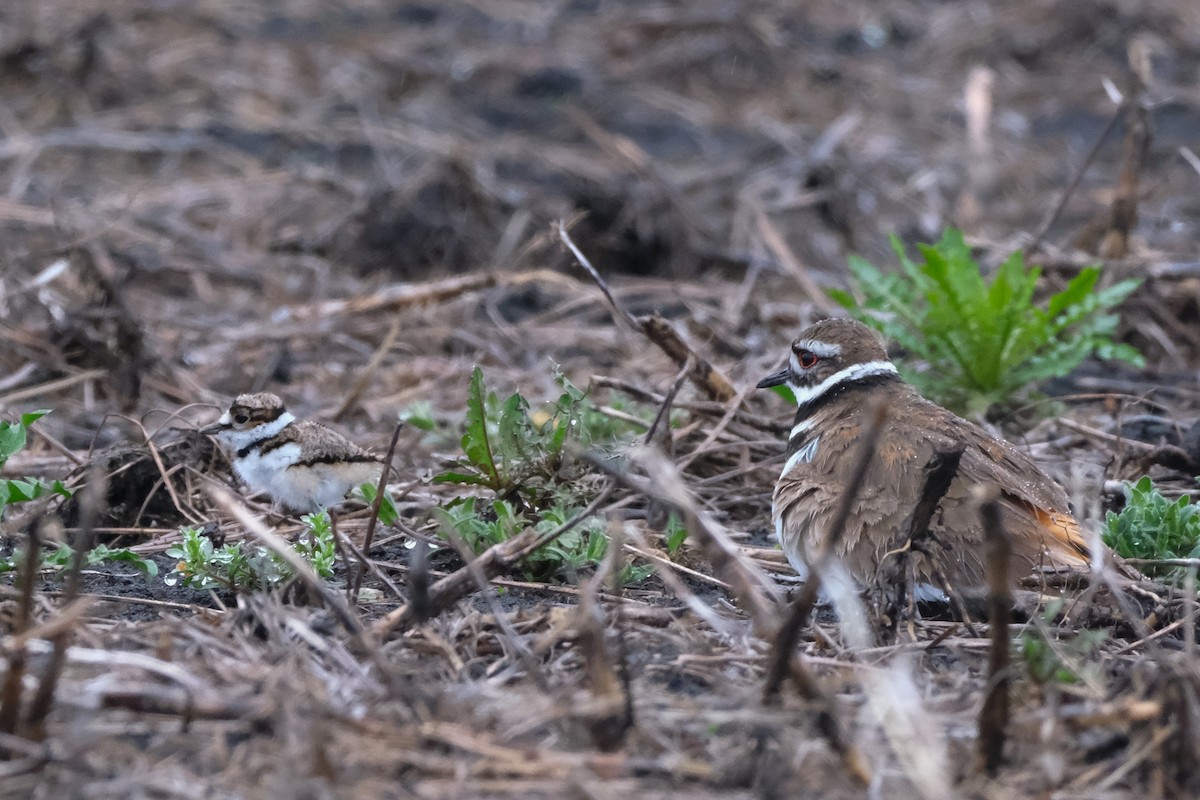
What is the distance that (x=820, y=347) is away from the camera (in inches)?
201

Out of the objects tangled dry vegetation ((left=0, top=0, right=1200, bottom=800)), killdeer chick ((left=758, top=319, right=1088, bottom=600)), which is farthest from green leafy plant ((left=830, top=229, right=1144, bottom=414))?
killdeer chick ((left=758, top=319, right=1088, bottom=600))

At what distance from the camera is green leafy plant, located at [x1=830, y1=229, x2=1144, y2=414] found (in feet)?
19.0

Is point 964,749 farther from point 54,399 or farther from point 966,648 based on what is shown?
point 54,399

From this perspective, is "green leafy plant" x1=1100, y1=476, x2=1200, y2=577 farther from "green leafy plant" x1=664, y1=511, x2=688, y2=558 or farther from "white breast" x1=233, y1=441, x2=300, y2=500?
"white breast" x1=233, y1=441, x2=300, y2=500

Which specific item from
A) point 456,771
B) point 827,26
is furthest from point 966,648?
point 827,26

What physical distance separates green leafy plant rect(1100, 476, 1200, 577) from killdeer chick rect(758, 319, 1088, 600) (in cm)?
19

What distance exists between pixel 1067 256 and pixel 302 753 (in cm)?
549

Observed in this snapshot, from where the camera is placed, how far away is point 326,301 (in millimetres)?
7906

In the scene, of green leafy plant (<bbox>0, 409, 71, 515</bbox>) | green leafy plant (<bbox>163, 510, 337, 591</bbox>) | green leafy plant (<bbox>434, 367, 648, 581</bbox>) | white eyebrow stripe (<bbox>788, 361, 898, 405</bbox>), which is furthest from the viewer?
white eyebrow stripe (<bbox>788, 361, 898, 405</bbox>)

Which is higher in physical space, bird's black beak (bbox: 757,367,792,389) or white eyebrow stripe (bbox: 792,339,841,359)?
white eyebrow stripe (bbox: 792,339,841,359)

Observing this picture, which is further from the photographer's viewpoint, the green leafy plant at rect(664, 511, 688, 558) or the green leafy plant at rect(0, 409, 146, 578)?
the green leafy plant at rect(664, 511, 688, 558)

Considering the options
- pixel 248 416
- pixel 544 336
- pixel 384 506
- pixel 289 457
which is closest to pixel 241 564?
pixel 384 506

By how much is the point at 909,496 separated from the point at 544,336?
3.66 meters

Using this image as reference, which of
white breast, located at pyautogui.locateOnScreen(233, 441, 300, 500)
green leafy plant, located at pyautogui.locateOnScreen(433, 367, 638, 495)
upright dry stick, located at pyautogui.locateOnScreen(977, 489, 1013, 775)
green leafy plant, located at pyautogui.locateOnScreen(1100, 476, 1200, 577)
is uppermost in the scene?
upright dry stick, located at pyautogui.locateOnScreen(977, 489, 1013, 775)
